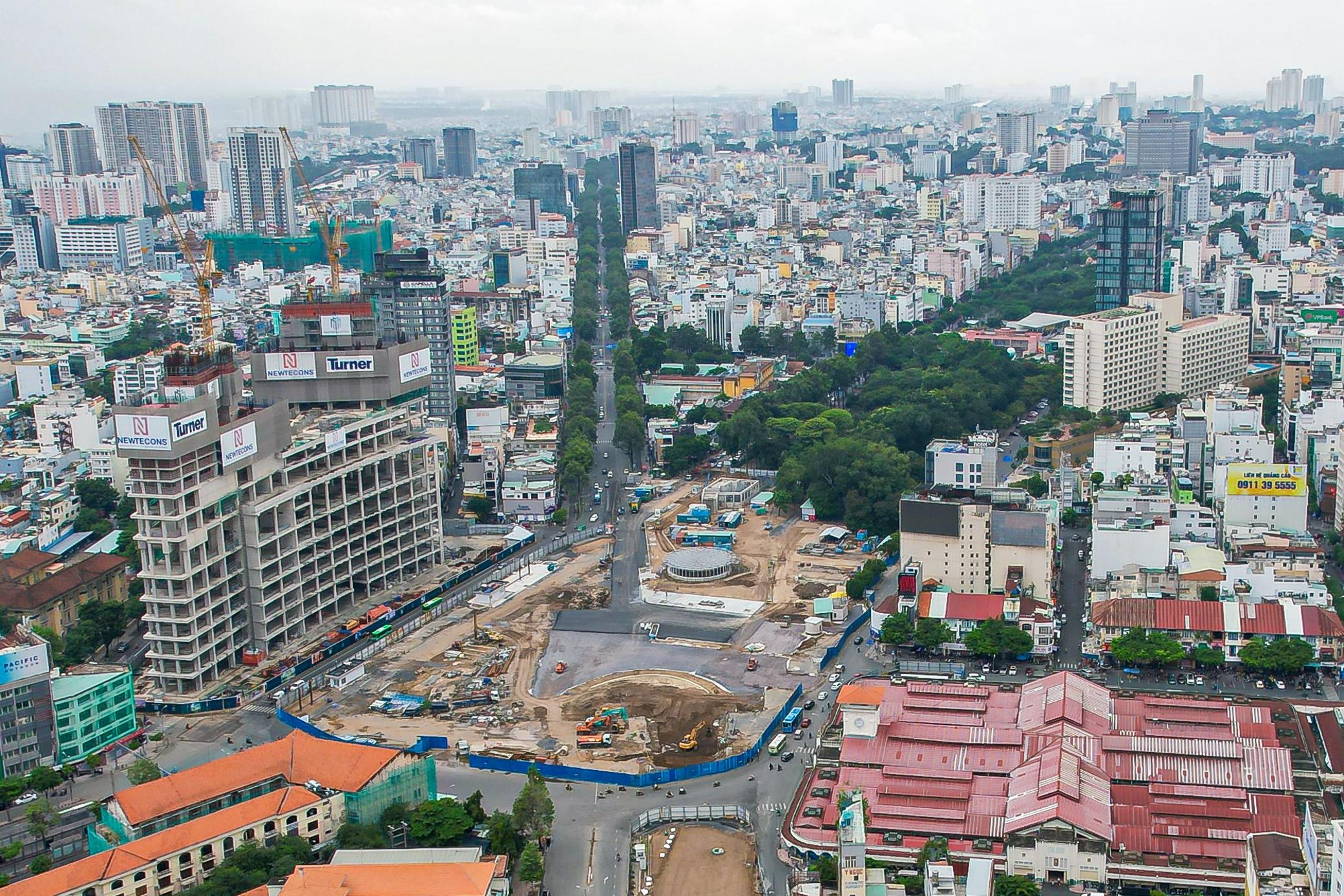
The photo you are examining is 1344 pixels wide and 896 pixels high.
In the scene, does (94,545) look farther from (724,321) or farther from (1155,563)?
(724,321)

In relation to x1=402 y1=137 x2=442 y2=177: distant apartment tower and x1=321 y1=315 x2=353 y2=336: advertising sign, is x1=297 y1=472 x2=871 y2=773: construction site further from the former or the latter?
x1=402 y1=137 x2=442 y2=177: distant apartment tower

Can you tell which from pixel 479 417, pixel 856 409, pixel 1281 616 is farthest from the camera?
pixel 856 409

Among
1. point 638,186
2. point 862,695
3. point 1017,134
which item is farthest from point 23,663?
point 1017,134

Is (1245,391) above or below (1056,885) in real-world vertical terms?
above

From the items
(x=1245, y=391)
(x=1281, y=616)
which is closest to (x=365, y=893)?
(x=1281, y=616)

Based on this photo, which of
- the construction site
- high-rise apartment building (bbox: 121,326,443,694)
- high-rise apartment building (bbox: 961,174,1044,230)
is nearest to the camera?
the construction site

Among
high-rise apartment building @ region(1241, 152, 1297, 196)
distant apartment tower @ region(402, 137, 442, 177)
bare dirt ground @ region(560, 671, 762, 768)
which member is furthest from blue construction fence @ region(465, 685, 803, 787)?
distant apartment tower @ region(402, 137, 442, 177)

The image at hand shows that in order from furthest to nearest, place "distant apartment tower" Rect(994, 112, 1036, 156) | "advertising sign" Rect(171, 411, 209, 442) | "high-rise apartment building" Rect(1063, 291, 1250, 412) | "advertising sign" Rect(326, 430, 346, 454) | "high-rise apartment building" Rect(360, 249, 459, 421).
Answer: "distant apartment tower" Rect(994, 112, 1036, 156)
"high-rise apartment building" Rect(360, 249, 459, 421)
"high-rise apartment building" Rect(1063, 291, 1250, 412)
"advertising sign" Rect(326, 430, 346, 454)
"advertising sign" Rect(171, 411, 209, 442)
